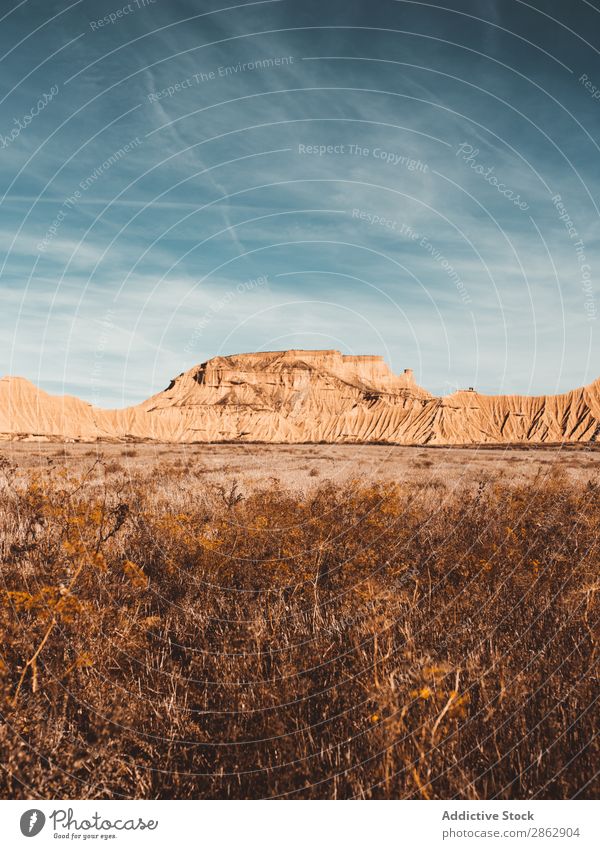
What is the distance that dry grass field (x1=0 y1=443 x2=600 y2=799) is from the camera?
89.4 inches

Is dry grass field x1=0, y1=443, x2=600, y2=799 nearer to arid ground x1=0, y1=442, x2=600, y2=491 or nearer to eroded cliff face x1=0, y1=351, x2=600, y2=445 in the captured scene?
arid ground x1=0, y1=442, x2=600, y2=491

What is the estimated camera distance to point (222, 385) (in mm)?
121625

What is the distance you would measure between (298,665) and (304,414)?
343 feet

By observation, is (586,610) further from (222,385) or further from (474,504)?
(222,385)

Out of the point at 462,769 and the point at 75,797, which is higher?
the point at 462,769

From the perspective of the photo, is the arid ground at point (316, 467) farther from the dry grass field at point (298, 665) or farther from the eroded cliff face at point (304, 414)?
the eroded cliff face at point (304, 414)

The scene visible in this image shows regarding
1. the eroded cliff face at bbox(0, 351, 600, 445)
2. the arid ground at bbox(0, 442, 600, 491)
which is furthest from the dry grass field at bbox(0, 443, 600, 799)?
the eroded cliff face at bbox(0, 351, 600, 445)

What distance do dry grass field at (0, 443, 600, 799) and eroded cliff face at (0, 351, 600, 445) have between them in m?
88.0

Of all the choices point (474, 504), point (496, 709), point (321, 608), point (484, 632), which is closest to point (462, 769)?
point (496, 709)

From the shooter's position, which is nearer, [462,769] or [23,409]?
[462,769]

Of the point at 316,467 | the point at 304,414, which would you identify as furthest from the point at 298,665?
the point at 304,414

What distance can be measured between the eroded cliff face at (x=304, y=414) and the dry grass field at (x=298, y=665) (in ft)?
289

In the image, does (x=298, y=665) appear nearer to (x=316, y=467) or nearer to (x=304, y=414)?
(x=316, y=467)
